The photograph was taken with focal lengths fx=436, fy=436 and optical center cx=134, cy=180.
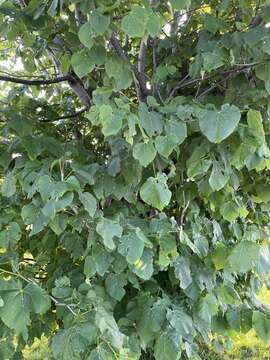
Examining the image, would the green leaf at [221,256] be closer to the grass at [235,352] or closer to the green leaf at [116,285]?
the green leaf at [116,285]

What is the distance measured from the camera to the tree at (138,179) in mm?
1341

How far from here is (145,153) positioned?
1.34m

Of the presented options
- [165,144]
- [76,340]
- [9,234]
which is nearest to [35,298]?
[76,340]

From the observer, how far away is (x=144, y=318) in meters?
1.64

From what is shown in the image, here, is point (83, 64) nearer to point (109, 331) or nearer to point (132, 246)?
point (132, 246)

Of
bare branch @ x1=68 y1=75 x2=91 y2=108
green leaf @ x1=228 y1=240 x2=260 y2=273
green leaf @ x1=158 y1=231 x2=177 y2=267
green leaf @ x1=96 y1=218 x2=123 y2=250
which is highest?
bare branch @ x1=68 y1=75 x2=91 y2=108

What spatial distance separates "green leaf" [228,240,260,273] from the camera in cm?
149

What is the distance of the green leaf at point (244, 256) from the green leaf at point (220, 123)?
0.43m

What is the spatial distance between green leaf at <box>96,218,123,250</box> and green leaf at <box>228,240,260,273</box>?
420mm

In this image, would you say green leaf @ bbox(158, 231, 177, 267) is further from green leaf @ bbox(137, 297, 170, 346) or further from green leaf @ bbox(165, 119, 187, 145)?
green leaf @ bbox(165, 119, 187, 145)

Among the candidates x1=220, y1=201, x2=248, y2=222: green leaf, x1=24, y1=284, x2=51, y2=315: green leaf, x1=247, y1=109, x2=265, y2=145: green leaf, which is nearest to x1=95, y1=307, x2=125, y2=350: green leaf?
x1=24, y1=284, x2=51, y2=315: green leaf

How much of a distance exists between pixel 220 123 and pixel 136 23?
376 millimetres

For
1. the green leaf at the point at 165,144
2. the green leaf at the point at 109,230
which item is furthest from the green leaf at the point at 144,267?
the green leaf at the point at 165,144

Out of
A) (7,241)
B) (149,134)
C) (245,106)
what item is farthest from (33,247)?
(245,106)
